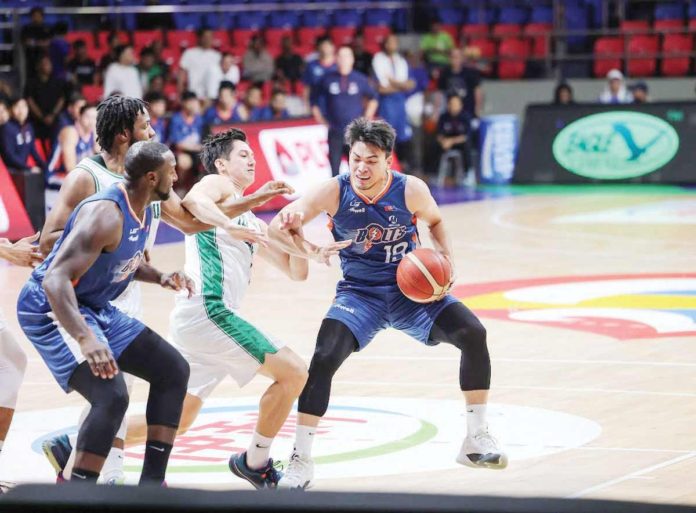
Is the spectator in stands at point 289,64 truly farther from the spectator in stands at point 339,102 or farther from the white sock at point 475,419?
the white sock at point 475,419

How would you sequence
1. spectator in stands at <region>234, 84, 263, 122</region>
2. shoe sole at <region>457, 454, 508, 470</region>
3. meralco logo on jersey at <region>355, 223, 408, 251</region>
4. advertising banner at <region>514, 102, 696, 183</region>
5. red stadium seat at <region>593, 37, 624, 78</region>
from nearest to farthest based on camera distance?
shoe sole at <region>457, 454, 508, 470</region>
meralco logo on jersey at <region>355, 223, 408, 251</region>
spectator in stands at <region>234, 84, 263, 122</region>
advertising banner at <region>514, 102, 696, 183</region>
red stadium seat at <region>593, 37, 624, 78</region>

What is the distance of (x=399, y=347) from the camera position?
1045cm

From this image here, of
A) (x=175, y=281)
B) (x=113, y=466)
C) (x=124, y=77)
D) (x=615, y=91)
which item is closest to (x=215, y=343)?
(x=175, y=281)

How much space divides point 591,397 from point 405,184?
219 centimetres

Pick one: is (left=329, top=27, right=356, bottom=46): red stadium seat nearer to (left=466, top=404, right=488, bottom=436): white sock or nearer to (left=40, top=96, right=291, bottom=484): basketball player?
(left=466, top=404, right=488, bottom=436): white sock

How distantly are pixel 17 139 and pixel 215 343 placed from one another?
10.7 metres

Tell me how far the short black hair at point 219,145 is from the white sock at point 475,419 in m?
1.80

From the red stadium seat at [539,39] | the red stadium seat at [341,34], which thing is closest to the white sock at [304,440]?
the red stadium seat at [341,34]

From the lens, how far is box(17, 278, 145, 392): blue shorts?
5.76 m

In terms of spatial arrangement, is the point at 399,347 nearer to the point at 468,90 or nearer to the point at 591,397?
the point at 591,397

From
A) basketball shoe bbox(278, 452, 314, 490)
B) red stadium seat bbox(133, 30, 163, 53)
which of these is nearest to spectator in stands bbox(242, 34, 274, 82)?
red stadium seat bbox(133, 30, 163, 53)

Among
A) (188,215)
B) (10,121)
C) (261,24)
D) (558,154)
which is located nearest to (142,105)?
(188,215)

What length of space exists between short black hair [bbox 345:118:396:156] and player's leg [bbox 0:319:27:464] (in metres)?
1.96

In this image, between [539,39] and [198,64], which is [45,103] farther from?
[539,39]
